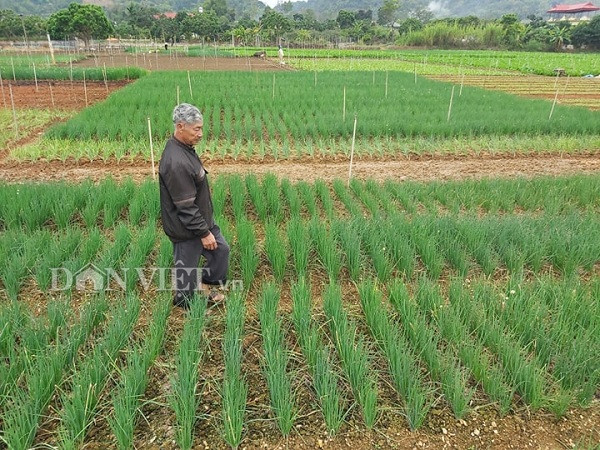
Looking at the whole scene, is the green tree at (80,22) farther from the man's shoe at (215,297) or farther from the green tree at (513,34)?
the green tree at (513,34)

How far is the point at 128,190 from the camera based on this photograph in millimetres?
5168

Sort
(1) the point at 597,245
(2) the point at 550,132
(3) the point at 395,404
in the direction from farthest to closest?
(2) the point at 550,132
(1) the point at 597,245
(3) the point at 395,404

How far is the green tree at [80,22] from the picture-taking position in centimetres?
3426

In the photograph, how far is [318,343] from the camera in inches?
105

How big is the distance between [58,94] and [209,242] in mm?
15269

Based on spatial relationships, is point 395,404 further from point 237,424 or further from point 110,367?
point 110,367

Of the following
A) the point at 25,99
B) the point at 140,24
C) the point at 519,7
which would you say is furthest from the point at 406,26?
the point at 519,7

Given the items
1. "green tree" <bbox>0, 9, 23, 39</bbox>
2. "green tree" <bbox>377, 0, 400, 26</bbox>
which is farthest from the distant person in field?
"green tree" <bbox>377, 0, 400, 26</bbox>

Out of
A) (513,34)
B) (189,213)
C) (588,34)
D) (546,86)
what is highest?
(513,34)

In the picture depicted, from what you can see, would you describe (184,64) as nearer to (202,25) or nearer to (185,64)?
(185,64)

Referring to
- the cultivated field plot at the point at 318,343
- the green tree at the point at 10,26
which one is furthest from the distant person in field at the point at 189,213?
the green tree at the point at 10,26

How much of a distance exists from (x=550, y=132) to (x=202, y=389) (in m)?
10.0

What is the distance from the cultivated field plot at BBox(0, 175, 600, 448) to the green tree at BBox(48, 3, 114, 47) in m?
37.5

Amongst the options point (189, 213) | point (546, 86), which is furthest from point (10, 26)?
point (189, 213)
